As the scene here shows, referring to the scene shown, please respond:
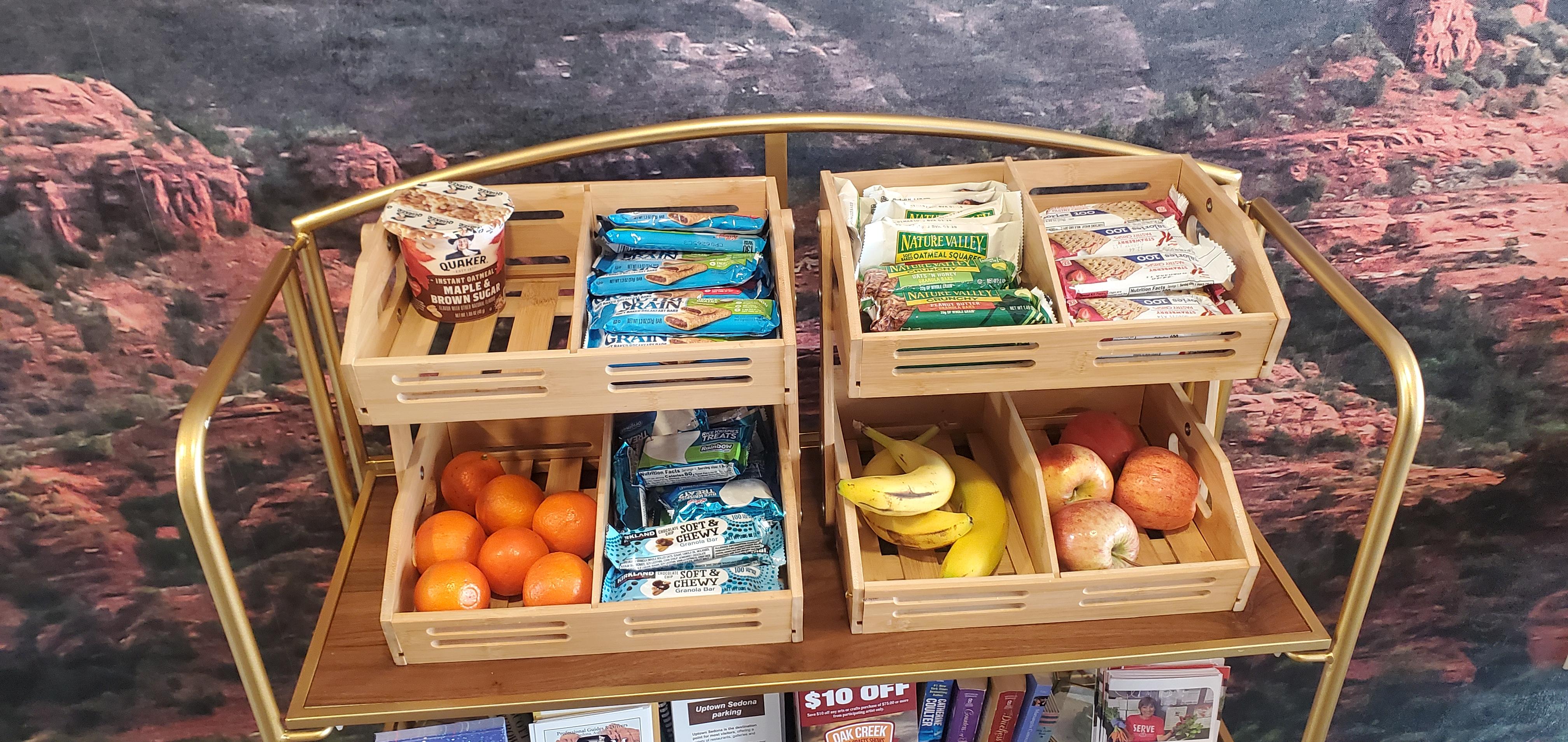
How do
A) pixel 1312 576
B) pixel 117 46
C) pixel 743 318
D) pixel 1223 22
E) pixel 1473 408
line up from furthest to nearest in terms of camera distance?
pixel 1312 576 < pixel 1473 408 < pixel 1223 22 < pixel 117 46 < pixel 743 318

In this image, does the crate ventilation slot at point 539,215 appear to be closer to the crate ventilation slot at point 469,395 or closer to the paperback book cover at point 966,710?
the crate ventilation slot at point 469,395

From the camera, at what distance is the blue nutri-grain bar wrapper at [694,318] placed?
1.24 meters

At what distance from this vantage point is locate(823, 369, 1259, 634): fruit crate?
1321mm

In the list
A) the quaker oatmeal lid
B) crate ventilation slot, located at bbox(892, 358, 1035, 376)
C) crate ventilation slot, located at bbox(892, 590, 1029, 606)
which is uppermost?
the quaker oatmeal lid

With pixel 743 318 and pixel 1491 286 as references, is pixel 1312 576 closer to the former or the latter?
pixel 1491 286

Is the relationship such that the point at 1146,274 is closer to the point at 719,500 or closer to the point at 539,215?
the point at 719,500

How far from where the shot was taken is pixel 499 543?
1.38 metres

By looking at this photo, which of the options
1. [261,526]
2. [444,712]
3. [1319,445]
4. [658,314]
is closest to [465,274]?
[658,314]

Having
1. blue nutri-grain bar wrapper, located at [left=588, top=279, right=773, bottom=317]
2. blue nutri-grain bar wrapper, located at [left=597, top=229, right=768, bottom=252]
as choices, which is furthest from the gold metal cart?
blue nutri-grain bar wrapper, located at [left=588, top=279, right=773, bottom=317]

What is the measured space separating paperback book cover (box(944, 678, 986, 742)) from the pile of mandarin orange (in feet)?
2.12

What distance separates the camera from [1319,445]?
205 cm

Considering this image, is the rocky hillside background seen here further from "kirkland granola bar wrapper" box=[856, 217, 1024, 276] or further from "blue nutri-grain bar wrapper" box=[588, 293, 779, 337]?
"blue nutri-grain bar wrapper" box=[588, 293, 779, 337]

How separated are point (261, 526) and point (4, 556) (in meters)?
0.45

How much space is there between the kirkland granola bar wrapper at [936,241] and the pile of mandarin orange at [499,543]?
21.0 inches
